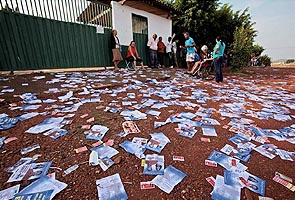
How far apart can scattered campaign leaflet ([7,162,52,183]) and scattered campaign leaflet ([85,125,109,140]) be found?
456 mm

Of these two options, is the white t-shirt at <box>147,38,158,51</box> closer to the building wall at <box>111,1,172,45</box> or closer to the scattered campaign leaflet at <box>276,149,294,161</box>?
the building wall at <box>111,1,172,45</box>

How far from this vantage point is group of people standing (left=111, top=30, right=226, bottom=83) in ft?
16.2

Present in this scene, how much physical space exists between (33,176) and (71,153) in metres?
0.31

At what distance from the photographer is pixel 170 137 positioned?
5.56 ft

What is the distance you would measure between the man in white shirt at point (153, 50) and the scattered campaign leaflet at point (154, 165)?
22.1 feet

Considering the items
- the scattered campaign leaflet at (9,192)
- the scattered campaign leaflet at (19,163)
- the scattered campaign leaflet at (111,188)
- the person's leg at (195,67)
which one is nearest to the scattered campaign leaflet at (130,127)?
the scattered campaign leaflet at (111,188)

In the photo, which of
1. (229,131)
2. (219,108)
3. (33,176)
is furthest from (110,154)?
(219,108)

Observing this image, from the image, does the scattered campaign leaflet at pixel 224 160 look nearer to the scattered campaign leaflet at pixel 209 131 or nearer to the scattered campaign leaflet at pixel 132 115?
the scattered campaign leaflet at pixel 209 131

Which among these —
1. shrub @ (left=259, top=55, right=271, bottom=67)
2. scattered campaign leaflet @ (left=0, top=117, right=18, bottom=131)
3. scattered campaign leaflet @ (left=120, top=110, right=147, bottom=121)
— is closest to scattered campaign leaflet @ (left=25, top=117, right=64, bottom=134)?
scattered campaign leaflet @ (left=0, top=117, right=18, bottom=131)

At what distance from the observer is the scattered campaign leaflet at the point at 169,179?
3.57 ft

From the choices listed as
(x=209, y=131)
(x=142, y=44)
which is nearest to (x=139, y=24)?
(x=142, y=44)

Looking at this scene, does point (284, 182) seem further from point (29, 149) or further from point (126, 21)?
point (126, 21)

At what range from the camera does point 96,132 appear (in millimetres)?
1727

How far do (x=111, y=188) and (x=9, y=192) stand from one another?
2.09 feet
